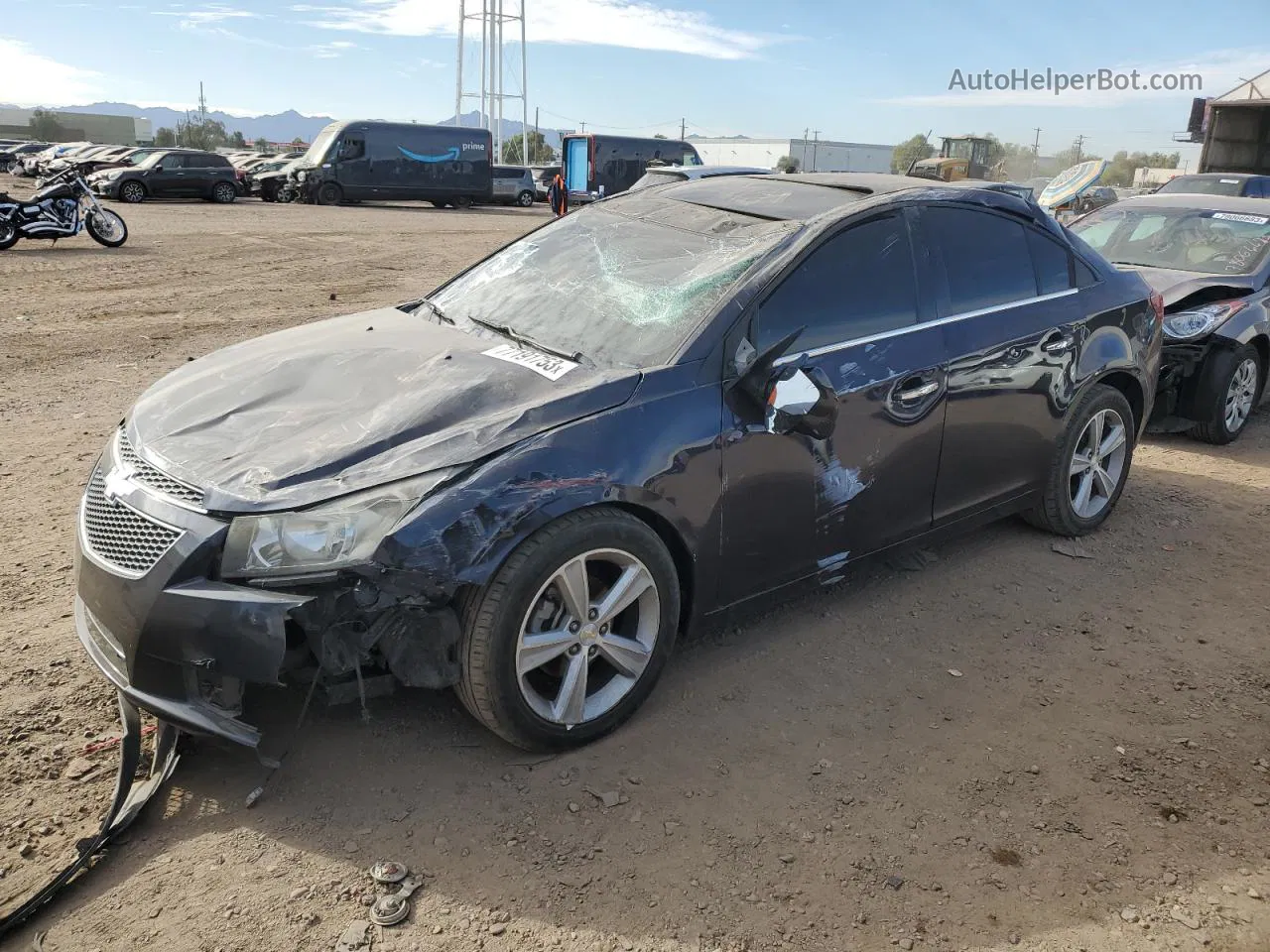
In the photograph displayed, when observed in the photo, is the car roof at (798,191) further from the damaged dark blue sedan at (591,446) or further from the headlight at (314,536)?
the headlight at (314,536)

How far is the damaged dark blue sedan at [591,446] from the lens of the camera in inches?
105

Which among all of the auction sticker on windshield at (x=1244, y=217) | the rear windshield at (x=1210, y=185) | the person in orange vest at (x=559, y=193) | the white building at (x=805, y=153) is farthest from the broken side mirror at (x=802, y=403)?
the white building at (x=805, y=153)

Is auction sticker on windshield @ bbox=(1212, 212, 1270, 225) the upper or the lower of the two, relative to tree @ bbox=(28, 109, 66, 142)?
lower

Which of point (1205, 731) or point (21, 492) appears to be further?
point (21, 492)

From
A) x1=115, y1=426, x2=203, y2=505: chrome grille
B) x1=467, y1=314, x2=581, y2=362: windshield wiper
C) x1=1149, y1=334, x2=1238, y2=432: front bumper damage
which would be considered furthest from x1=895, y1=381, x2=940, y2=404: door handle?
x1=1149, y1=334, x2=1238, y2=432: front bumper damage

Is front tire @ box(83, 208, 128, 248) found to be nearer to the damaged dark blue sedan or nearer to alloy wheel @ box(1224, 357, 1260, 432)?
the damaged dark blue sedan

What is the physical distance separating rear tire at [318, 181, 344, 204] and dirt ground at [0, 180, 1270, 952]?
89.4ft

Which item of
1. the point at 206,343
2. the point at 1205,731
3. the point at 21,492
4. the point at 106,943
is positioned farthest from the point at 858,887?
the point at 206,343

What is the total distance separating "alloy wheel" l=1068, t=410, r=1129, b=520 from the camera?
4.76 m

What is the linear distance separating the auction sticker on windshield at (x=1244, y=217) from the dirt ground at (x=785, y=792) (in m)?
3.84

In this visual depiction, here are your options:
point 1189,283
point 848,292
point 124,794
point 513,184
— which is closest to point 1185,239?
point 1189,283

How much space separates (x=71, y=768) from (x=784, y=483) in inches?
96.1

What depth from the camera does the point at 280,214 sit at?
24.7 m

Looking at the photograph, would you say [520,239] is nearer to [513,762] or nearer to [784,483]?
[784,483]
